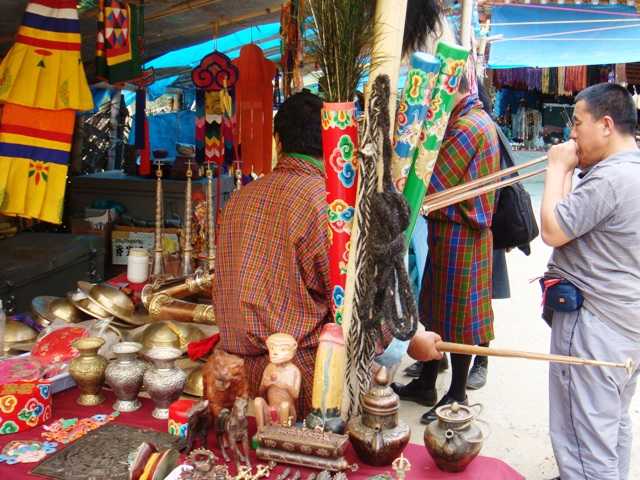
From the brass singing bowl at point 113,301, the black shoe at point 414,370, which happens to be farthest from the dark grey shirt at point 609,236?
the brass singing bowl at point 113,301

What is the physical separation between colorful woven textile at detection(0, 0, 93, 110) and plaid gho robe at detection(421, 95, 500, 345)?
1.86 meters

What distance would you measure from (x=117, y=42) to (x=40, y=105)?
0.89 meters

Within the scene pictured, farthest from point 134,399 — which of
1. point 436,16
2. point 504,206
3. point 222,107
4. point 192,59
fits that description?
point 192,59

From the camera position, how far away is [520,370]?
4160 mm

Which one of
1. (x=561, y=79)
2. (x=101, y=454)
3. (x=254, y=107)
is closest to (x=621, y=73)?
(x=561, y=79)

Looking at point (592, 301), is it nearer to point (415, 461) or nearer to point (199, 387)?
point (415, 461)

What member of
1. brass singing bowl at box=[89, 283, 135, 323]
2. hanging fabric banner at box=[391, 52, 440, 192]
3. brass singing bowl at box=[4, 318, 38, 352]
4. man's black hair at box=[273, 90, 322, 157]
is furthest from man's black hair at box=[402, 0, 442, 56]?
brass singing bowl at box=[4, 318, 38, 352]

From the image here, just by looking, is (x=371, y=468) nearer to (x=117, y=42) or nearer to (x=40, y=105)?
(x=40, y=105)

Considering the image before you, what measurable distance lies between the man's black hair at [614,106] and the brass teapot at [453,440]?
1.21m

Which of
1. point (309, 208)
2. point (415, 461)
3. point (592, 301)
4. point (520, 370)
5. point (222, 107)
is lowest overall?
point (520, 370)

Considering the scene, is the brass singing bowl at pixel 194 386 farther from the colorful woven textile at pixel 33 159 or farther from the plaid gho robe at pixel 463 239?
the colorful woven textile at pixel 33 159

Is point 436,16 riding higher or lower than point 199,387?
higher

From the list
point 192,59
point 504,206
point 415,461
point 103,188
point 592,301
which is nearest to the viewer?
point 415,461

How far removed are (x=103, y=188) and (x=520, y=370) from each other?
4.20 metres
